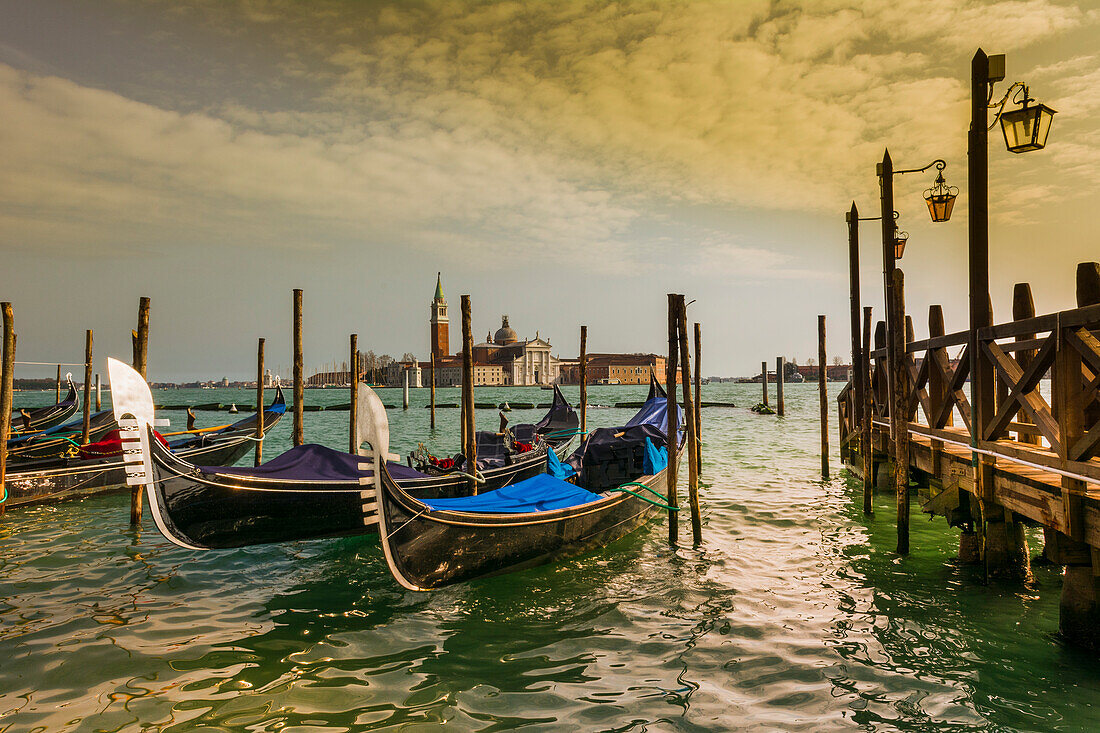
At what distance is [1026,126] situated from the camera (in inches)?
146

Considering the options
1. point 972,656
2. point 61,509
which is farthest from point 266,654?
point 61,509

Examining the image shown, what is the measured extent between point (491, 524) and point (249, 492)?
2366mm

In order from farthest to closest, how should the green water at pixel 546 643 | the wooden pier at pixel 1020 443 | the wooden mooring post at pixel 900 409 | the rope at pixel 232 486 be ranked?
the wooden mooring post at pixel 900 409
the rope at pixel 232 486
the wooden pier at pixel 1020 443
the green water at pixel 546 643

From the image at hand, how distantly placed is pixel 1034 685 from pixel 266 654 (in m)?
4.15

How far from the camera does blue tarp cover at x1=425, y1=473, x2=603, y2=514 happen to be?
15.8 ft

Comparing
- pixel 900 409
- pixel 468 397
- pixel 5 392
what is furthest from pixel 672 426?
pixel 5 392

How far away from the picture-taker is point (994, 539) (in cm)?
451

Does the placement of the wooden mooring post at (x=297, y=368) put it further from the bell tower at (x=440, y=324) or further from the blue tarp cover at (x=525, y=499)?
the bell tower at (x=440, y=324)

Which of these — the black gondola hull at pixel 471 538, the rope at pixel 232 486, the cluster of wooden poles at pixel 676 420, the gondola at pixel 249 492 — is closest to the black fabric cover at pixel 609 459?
the cluster of wooden poles at pixel 676 420

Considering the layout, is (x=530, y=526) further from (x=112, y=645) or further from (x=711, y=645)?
(x=112, y=645)

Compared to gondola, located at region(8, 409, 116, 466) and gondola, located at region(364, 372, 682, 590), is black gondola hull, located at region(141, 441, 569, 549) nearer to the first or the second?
gondola, located at region(364, 372, 682, 590)

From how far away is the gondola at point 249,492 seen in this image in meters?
4.71

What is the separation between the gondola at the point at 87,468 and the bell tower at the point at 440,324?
75.1m

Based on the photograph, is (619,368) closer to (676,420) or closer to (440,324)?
(440,324)
